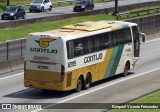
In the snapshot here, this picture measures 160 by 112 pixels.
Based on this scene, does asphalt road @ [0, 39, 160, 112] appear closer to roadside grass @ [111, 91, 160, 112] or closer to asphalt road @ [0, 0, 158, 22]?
roadside grass @ [111, 91, 160, 112]

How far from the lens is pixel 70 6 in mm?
88312

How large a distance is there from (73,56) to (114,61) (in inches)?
181

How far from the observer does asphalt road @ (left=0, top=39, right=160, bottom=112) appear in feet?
82.9

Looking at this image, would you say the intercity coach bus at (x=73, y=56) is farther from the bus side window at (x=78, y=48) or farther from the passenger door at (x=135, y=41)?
the passenger door at (x=135, y=41)

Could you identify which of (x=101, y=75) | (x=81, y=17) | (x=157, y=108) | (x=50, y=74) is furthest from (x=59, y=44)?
(x=81, y=17)

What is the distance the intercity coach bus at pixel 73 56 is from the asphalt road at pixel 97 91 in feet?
1.47

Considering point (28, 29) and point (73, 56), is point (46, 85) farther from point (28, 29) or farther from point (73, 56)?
point (28, 29)

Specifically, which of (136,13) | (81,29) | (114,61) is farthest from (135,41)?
(136,13)

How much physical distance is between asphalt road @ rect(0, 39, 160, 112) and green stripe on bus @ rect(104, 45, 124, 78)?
0.44 meters

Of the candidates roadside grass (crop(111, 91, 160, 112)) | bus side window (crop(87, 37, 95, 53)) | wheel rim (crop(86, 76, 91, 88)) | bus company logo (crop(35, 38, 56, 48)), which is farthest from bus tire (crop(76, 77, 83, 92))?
roadside grass (crop(111, 91, 160, 112))

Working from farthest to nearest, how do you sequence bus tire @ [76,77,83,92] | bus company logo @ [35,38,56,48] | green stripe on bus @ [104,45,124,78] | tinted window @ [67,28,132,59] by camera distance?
green stripe on bus @ [104,45,124,78] → bus tire @ [76,77,83,92] → tinted window @ [67,28,132,59] → bus company logo @ [35,38,56,48]

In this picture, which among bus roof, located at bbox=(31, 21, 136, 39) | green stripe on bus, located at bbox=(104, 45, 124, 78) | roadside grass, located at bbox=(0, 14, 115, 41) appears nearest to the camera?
bus roof, located at bbox=(31, 21, 136, 39)

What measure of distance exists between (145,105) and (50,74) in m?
5.73

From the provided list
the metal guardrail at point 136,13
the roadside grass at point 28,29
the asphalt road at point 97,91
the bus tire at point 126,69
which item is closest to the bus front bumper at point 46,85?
the asphalt road at point 97,91
